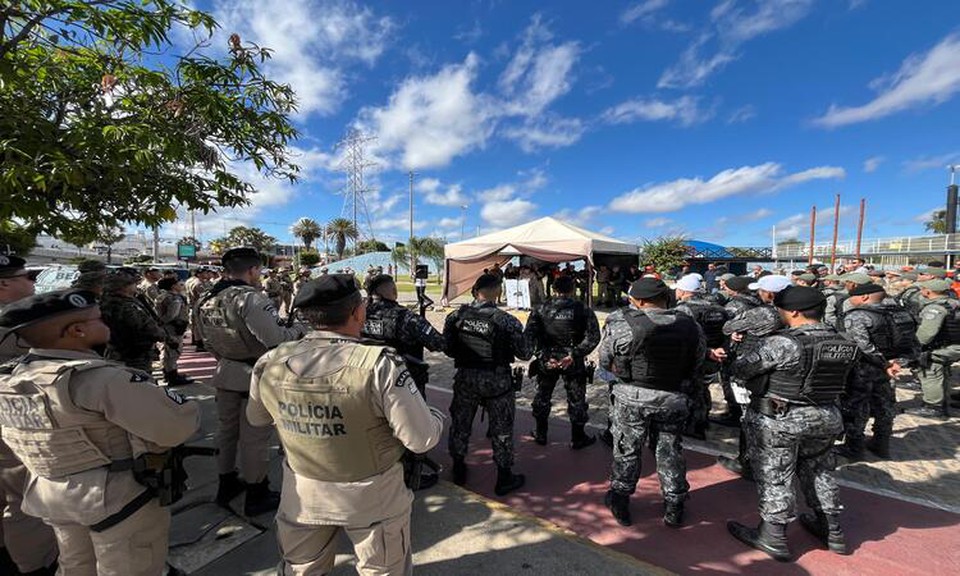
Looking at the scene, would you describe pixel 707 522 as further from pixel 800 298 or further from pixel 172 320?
pixel 172 320

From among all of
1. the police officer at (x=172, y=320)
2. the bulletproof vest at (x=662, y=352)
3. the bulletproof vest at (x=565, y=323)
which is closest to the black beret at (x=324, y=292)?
the bulletproof vest at (x=662, y=352)

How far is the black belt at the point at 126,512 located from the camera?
Result: 1.74m

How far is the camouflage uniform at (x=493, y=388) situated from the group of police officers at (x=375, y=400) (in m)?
0.02

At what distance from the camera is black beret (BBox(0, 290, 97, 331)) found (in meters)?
1.66

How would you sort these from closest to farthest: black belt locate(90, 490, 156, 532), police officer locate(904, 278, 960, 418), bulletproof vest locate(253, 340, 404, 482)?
bulletproof vest locate(253, 340, 404, 482) < black belt locate(90, 490, 156, 532) < police officer locate(904, 278, 960, 418)

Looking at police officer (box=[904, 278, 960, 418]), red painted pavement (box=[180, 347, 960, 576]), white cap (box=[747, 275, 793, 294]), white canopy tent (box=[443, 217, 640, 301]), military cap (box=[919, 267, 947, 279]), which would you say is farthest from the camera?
white canopy tent (box=[443, 217, 640, 301])

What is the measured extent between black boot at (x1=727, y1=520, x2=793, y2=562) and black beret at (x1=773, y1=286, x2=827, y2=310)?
1397 millimetres

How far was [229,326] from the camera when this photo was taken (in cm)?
294

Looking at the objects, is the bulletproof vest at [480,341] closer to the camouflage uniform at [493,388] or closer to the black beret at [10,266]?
the camouflage uniform at [493,388]

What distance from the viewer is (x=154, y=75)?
3.04 metres

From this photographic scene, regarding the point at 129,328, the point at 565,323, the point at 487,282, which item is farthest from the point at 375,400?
the point at 129,328

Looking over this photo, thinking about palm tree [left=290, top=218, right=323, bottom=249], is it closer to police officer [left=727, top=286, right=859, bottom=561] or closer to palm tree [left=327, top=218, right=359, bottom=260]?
palm tree [left=327, top=218, right=359, bottom=260]

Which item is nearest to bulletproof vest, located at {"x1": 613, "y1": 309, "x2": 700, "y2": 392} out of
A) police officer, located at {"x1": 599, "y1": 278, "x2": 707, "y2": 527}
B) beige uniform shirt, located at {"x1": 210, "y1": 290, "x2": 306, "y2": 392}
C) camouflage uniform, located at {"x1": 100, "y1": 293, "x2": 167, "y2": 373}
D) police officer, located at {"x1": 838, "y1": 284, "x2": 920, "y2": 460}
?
police officer, located at {"x1": 599, "y1": 278, "x2": 707, "y2": 527}

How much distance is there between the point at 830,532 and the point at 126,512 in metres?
3.92
